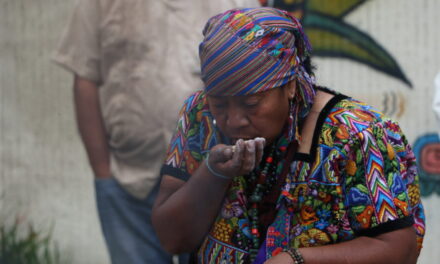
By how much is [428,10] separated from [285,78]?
2.31 meters

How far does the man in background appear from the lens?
151 inches

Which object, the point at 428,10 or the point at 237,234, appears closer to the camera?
the point at 237,234

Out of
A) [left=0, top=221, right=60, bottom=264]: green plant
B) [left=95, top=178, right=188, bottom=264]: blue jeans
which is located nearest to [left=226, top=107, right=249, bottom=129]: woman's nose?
[left=95, top=178, right=188, bottom=264]: blue jeans

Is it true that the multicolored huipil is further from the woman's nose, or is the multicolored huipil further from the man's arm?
the man's arm

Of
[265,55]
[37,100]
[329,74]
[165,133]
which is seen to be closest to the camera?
[265,55]

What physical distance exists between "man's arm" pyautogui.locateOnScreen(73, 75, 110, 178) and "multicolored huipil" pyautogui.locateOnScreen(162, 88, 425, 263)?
224 cm

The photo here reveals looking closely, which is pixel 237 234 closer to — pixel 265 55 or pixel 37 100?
pixel 265 55

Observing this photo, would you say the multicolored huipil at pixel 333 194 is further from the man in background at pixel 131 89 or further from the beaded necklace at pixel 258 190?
the man in background at pixel 131 89

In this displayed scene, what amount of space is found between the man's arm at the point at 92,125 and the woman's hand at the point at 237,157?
2286 mm

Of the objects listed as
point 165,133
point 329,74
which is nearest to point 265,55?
point 165,133

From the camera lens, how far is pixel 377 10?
404 centimetres

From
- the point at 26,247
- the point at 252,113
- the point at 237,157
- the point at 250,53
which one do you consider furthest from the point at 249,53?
the point at 26,247

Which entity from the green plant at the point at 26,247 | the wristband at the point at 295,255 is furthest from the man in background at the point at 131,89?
the wristband at the point at 295,255

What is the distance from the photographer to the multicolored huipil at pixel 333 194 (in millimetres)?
1926
